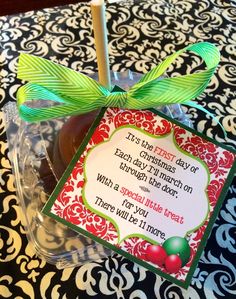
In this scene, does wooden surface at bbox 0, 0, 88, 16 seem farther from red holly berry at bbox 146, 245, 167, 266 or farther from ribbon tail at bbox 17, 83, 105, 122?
red holly berry at bbox 146, 245, 167, 266

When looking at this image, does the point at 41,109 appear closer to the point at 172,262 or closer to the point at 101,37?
the point at 101,37

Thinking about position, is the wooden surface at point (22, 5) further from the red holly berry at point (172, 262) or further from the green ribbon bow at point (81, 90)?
the red holly berry at point (172, 262)

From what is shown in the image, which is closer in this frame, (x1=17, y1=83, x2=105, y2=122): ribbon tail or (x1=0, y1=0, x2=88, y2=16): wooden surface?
(x1=17, y1=83, x2=105, y2=122): ribbon tail

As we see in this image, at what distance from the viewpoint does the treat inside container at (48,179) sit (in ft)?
1.81

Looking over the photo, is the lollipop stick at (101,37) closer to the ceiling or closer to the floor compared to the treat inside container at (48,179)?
closer to the ceiling

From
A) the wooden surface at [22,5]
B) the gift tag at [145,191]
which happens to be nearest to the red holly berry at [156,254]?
the gift tag at [145,191]

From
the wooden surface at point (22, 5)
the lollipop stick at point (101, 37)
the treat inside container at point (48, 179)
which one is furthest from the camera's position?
the wooden surface at point (22, 5)

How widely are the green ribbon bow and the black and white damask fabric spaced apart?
0.71 ft

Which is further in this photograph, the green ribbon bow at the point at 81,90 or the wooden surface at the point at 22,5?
the wooden surface at the point at 22,5

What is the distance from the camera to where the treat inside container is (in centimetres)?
55

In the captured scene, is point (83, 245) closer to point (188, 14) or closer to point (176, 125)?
point (176, 125)

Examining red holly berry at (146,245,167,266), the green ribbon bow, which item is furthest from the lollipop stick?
red holly berry at (146,245,167,266)

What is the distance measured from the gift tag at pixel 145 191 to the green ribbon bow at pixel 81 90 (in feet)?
0.07

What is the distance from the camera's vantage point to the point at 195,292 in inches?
22.0
